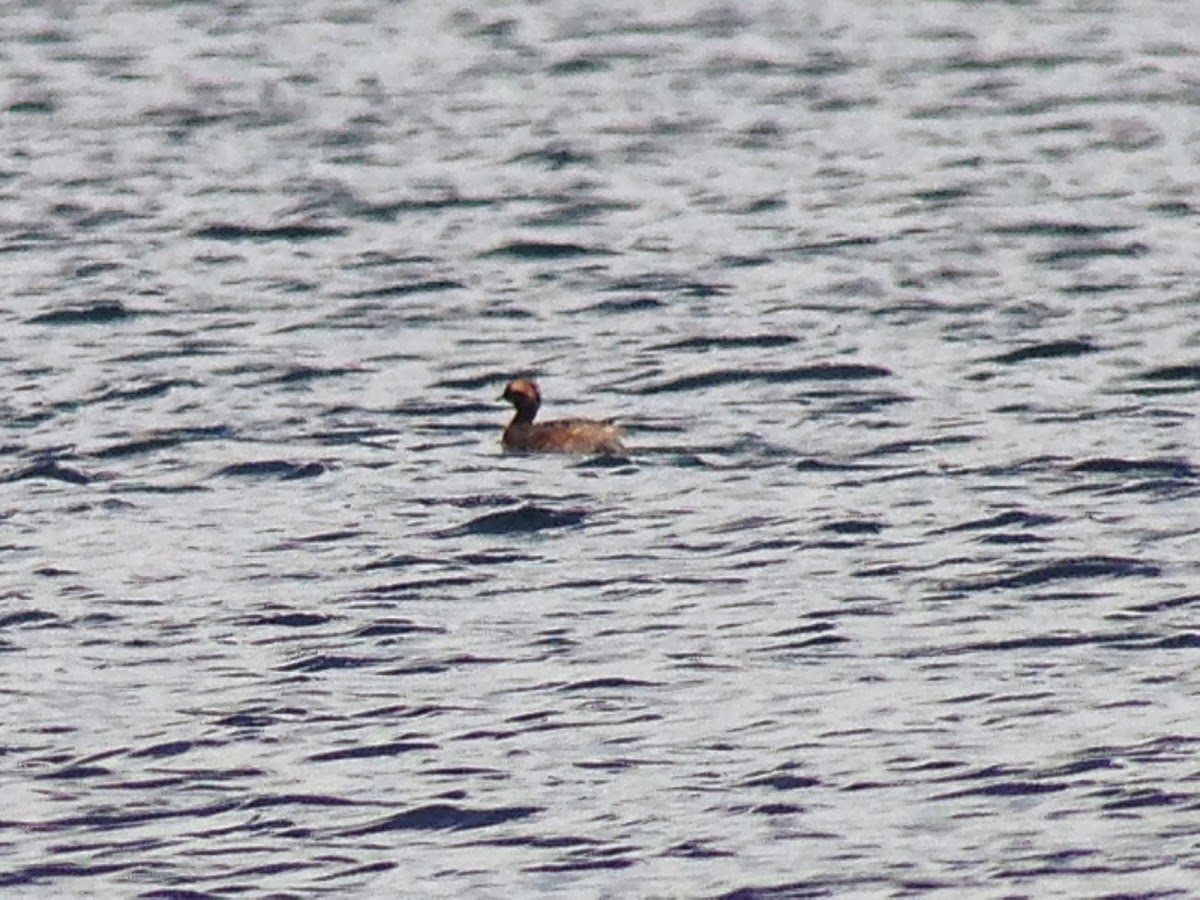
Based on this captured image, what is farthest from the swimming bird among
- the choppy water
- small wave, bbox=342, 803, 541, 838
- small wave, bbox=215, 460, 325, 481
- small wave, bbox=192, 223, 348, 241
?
small wave, bbox=192, 223, 348, 241

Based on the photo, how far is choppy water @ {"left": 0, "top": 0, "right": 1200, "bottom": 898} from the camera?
13703 mm

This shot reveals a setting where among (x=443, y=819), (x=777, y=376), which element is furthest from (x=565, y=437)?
(x=443, y=819)

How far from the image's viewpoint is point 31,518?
18.5 metres

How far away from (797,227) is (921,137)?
147 inches

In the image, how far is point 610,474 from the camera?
63.2ft

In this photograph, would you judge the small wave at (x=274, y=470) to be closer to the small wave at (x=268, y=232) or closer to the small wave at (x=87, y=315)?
the small wave at (x=87, y=315)

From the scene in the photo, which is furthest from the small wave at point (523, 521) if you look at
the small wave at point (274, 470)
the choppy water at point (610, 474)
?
the small wave at point (274, 470)

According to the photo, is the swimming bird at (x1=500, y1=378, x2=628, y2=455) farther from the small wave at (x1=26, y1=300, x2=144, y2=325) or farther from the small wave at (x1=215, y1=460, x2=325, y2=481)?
the small wave at (x1=26, y1=300, x2=144, y2=325)

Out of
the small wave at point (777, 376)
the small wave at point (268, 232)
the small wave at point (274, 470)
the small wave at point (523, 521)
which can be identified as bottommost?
the small wave at point (777, 376)

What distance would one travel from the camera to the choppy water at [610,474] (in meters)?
13.7

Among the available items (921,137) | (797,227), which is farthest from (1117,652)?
(921,137)

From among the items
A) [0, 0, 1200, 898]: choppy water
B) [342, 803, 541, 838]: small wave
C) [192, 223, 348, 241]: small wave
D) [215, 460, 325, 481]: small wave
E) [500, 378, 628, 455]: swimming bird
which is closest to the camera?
[342, 803, 541, 838]: small wave

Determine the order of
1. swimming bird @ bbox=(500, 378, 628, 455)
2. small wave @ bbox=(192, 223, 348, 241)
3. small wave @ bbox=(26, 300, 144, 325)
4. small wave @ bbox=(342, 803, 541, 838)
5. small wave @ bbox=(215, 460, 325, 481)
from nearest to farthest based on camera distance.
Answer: small wave @ bbox=(342, 803, 541, 838)
small wave @ bbox=(215, 460, 325, 481)
swimming bird @ bbox=(500, 378, 628, 455)
small wave @ bbox=(26, 300, 144, 325)
small wave @ bbox=(192, 223, 348, 241)

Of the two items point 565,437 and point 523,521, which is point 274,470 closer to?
point 565,437
